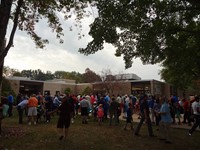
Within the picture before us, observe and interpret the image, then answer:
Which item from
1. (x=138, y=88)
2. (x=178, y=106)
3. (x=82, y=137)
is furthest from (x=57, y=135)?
(x=138, y=88)

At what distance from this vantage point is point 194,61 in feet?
50.0

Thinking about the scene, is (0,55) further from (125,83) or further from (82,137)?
(125,83)

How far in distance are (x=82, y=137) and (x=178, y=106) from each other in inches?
399

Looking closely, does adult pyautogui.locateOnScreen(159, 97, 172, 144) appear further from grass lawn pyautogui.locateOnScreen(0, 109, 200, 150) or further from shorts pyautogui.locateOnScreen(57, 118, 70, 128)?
shorts pyautogui.locateOnScreen(57, 118, 70, 128)

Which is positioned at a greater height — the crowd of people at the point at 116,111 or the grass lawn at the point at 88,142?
the crowd of people at the point at 116,111

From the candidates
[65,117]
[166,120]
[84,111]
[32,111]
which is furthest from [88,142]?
[84,111]

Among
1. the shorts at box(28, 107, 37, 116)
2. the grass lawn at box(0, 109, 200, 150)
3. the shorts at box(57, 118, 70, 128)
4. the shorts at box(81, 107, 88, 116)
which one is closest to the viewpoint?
the grass lawn at box(0, 109, 200, 150)

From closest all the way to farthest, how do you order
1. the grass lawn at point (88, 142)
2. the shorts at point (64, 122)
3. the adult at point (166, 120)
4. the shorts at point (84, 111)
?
1. the grass lawn at point (88, 142)
2. the shorts at point (64, 122)
3. the adult at point (166, 120)
4. the shorts at point (84, 111)

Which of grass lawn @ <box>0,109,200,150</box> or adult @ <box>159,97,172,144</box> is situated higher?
adult @ <box>159,97,172,144</box>

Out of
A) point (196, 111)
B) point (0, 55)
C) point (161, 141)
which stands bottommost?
point (161, 141)

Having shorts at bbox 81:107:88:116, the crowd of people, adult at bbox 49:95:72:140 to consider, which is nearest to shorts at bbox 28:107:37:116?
the crowd of people

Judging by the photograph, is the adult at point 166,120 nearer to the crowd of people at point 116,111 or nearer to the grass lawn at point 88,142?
the crowd of people at point 116,111

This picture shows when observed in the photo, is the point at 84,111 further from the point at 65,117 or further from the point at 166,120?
the point at 166,120

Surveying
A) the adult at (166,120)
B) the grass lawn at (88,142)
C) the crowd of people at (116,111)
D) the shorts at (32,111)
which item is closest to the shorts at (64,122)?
the crowd of people at (116,111)
